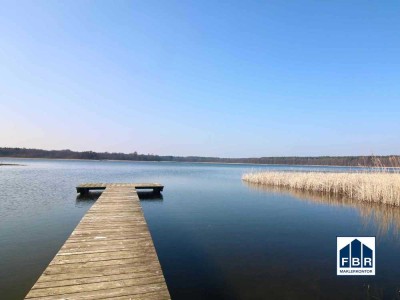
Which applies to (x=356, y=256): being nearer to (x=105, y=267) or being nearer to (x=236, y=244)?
(x=236, y=244)

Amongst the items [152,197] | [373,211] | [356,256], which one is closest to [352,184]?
[373,211]

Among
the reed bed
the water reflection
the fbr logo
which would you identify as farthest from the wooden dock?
the reed bed

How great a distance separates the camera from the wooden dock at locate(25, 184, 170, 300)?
3938mm

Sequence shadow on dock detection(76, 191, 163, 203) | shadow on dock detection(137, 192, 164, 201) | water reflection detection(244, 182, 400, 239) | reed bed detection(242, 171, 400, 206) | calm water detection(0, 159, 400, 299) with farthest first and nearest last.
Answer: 1. shadow on dock detection(137, 192, 164, 201)
2. shadow on dock detection(76, 191, 163, 203)
3. reed bed detection(242, 171, 400, 206)
4. water reflection detection(244, 182, 400, 239)
5. calm water detection(0, 159, 400, 299)

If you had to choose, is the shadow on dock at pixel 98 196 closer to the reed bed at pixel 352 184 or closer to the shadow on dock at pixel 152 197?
the shadow on dock at pixel 152 197

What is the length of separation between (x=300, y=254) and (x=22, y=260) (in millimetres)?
7601

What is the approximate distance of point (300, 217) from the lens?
41.3 feet

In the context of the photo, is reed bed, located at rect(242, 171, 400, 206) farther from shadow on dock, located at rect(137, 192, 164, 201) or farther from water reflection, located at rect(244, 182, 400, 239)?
shadow on dock, located at rect(137, 192, 164, 201)

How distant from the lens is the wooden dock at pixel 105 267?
3938 millimetres

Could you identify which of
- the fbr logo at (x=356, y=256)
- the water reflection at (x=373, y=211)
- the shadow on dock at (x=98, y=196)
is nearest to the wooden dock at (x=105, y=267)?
the fbr logo at (x=356, y=256)

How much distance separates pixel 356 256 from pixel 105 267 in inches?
268

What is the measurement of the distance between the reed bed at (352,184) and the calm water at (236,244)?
1535 millimetres

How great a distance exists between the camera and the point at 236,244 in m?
8.41

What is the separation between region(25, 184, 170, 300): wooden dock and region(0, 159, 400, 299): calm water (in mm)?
932
